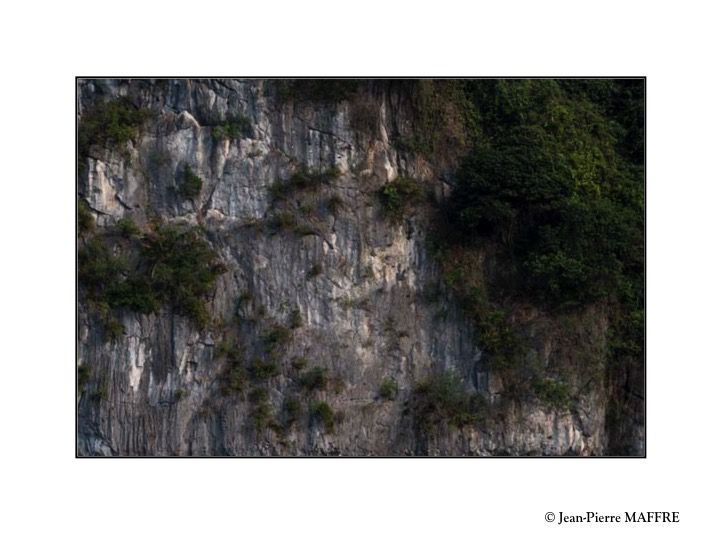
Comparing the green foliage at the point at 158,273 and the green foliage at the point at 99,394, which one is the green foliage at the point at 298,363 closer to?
the green foliage at the point at 158,273

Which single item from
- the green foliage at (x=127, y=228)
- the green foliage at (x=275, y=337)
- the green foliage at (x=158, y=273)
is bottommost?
the green foliage at (x=275, y=337)

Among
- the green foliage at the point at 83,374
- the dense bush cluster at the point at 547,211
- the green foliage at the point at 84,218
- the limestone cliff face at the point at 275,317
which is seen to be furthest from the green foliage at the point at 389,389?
the green foliage at the point at 84,218

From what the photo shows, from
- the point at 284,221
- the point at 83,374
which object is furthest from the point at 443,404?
the point at 83,374

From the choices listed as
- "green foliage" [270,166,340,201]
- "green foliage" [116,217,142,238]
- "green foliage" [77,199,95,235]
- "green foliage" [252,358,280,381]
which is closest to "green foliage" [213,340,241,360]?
"green foliage" [252,358,280,381]

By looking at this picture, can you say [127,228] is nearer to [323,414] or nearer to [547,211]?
[323,414]

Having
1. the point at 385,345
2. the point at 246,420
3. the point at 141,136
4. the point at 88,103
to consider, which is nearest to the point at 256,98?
the point at 141,136
